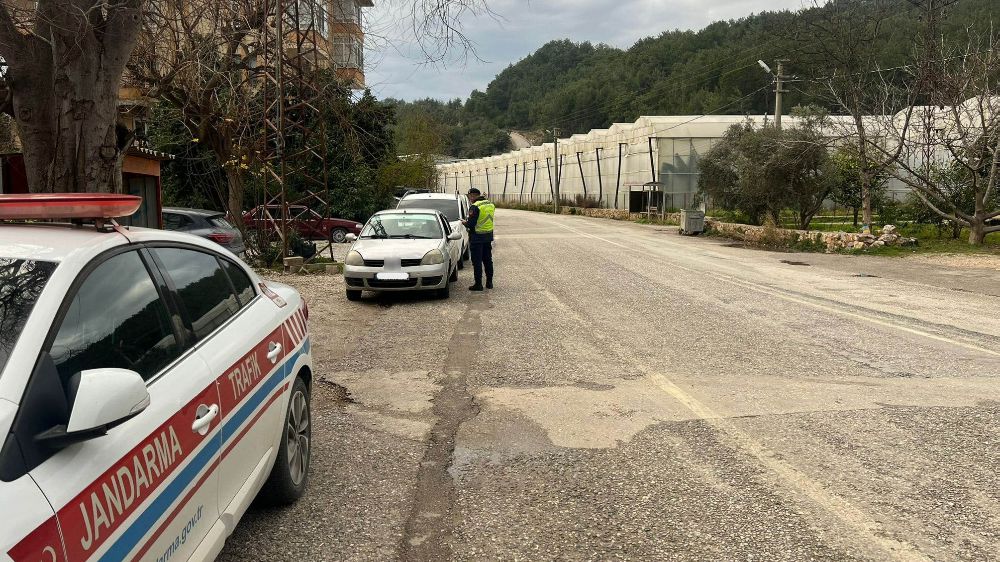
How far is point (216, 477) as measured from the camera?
10.0 ft

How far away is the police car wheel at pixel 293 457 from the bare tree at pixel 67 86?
418 centimetres

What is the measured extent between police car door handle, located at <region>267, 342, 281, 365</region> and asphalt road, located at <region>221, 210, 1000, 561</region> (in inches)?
33.8

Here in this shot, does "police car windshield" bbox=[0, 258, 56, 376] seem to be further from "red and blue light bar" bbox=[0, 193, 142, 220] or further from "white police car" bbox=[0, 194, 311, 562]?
"red and blue light bar" bbox=[0, 193, 142, 220]

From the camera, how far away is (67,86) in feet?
23.8

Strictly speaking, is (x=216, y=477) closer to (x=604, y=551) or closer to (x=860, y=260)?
(x=604, y=551)

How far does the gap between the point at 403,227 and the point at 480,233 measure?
1.45 meters

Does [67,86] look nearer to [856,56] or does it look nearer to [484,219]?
[484,219]

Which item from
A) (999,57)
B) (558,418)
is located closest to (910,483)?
(558,418)

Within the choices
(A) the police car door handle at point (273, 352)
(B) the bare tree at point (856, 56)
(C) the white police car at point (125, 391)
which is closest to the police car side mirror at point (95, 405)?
(C) the white police car at point (125, 391)

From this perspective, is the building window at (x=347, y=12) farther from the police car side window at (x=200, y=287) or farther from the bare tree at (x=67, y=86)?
the police car side window at (x=200, y=287)

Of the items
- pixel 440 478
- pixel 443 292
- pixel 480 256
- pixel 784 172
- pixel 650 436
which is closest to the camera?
pixel 440 478

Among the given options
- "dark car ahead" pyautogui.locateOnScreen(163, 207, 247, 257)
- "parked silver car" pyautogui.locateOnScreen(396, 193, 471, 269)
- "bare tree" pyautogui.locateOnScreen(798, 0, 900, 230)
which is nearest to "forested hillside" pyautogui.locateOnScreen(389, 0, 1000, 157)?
"bare tree" pyautogui.locateOnScreen(798, 0, 900, 230)

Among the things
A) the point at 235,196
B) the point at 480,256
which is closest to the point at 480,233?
the point at 480,256

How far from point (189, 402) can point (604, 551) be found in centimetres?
204
